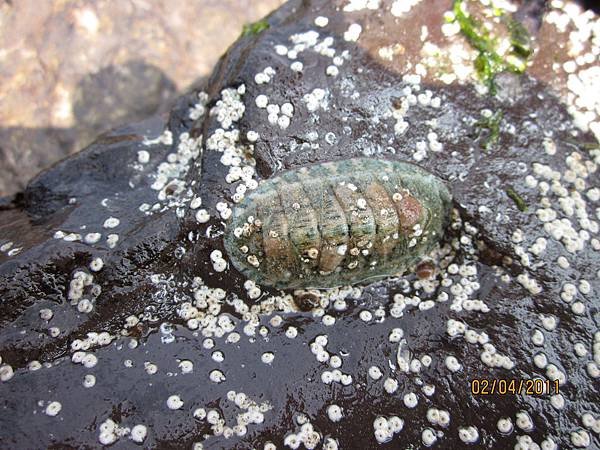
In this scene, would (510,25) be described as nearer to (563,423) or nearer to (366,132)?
(366,132)

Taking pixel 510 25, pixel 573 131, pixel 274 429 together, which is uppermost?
pixel 510 25

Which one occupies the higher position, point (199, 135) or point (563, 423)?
point (199, 135)

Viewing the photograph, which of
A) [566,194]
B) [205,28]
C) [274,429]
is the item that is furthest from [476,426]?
[205,28]

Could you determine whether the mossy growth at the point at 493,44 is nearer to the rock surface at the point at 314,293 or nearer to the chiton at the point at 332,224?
the rock surface at the point at 314,293
